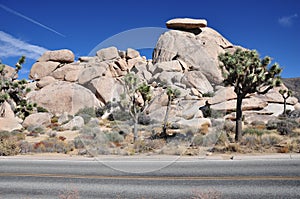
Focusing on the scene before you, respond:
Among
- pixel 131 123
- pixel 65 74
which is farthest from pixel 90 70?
pixel 131 123

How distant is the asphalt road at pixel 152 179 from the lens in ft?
17.4

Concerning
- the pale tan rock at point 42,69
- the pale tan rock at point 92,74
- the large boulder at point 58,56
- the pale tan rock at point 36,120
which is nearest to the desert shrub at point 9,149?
the pale tan rock at point 36,120

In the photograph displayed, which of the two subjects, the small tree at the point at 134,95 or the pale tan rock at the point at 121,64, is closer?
the small tree at the point at 134,95

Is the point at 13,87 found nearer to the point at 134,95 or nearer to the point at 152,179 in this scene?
the point at 134,95

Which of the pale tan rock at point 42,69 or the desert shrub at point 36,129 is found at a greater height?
the pale tan rock at point 42,69

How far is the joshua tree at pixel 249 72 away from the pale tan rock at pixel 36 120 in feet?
54.9

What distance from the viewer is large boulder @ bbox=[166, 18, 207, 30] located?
46875 millimetres

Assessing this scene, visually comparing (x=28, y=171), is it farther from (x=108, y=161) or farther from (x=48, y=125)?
(x=48, y=125)

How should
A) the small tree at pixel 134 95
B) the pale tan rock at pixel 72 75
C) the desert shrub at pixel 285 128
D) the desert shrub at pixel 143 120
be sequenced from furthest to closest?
the pale tan rock at pixel 72 75, the desert shrub at pixel 143 120, the desert shrub at pixel 285 128, the small tree at pixel 134 95

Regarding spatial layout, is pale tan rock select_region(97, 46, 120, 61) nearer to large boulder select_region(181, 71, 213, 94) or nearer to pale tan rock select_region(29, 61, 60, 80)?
pale tan rock select_region(29, 61, 60, 80)

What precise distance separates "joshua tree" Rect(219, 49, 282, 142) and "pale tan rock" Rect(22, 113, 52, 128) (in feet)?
54.9

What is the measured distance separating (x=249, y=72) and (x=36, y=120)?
18.1 meters

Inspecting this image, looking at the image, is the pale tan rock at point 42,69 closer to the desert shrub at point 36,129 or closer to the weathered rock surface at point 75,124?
the weathered rock surface at point 75,124

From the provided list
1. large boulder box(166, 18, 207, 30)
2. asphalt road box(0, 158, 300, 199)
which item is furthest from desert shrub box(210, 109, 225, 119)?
large boulder box(166, 18, 207, 30)
